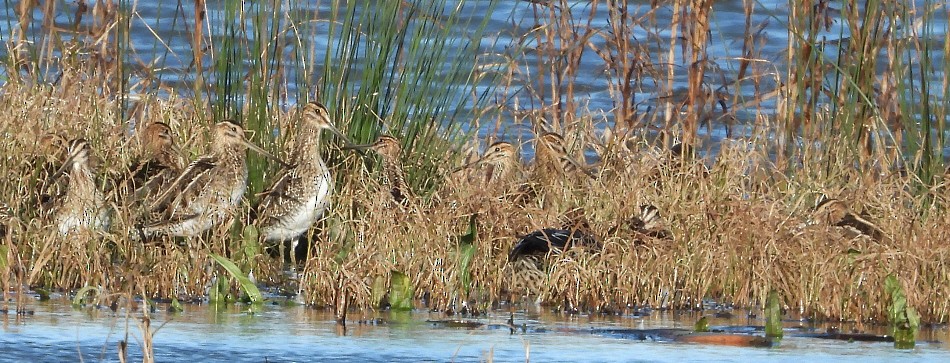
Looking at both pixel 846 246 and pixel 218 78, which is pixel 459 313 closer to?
Answer: pixel 846 246

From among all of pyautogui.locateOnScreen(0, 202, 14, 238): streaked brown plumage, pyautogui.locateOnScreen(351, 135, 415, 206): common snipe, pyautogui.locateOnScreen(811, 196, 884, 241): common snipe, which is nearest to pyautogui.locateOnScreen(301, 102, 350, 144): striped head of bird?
pyautogui.locateOnScreen(351, 135, 415, 206): common snipe

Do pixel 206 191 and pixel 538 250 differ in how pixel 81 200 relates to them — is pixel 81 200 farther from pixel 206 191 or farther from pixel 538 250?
pixel 538 250

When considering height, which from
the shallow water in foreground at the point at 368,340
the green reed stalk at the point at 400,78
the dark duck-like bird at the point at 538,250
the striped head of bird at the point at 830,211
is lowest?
the shallow water in foreground at the point at 368,340

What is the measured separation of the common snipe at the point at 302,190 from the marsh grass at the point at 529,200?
0.39 ft

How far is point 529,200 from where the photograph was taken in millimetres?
9031

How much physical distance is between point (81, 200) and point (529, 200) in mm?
2385

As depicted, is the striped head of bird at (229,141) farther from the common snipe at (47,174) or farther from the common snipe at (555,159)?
the common snipe at (555,159)

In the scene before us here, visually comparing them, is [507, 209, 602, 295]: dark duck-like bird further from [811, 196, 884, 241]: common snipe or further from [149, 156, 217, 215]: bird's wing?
[149, 156, 217, 215]: bird's wing

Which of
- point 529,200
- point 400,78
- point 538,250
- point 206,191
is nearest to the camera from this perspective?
point 538,250

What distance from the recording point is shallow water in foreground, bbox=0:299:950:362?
19.2ft

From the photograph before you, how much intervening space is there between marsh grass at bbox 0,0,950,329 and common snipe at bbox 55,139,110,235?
13cm

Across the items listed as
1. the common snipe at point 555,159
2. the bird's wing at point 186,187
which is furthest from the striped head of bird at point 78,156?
the common snipe at point 555,159

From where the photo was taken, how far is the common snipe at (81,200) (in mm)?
7641

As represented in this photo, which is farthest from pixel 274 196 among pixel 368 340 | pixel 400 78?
pixel 368 340
